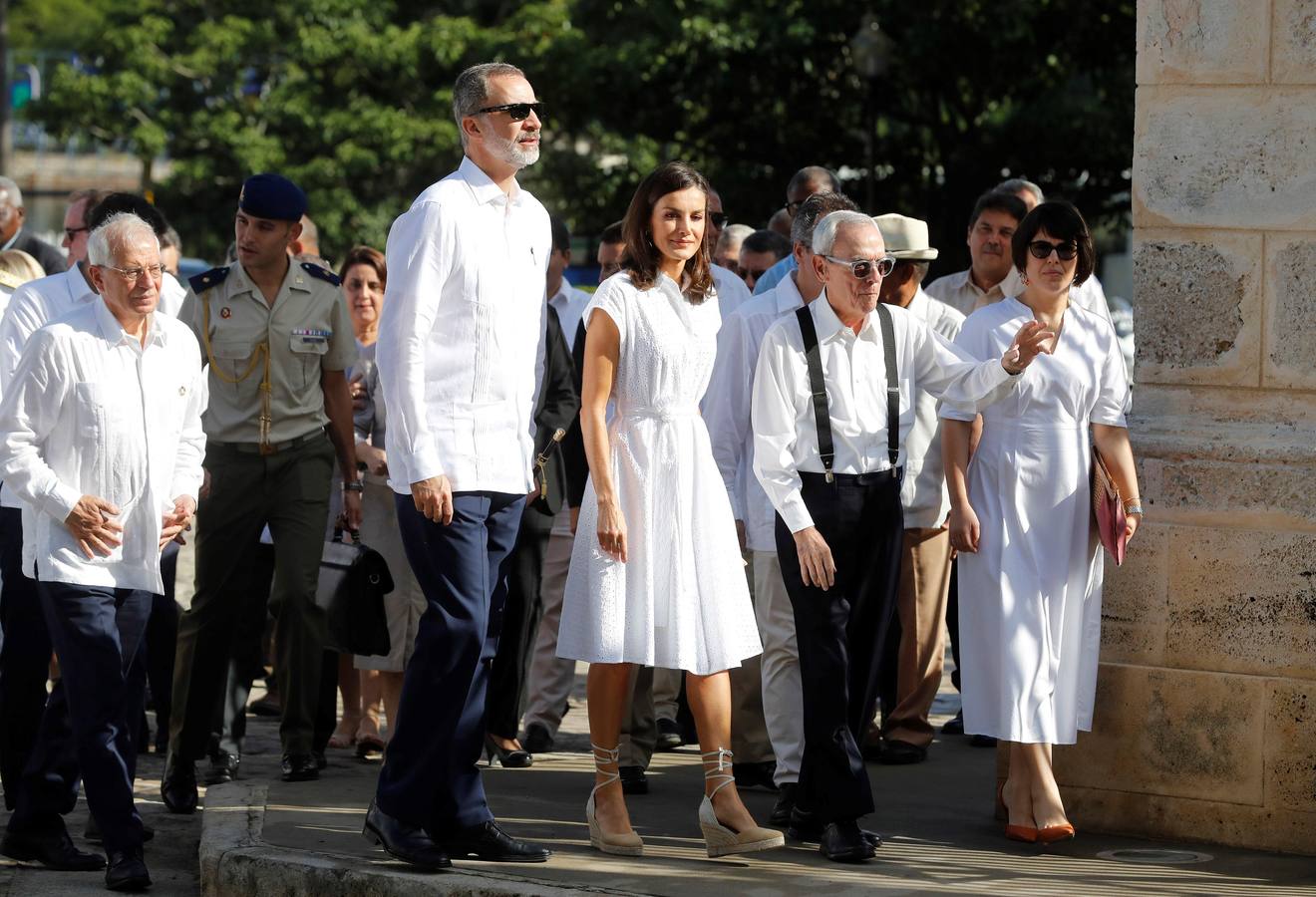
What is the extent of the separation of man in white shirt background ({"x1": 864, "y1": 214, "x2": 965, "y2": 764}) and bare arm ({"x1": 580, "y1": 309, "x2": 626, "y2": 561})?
72.6 inches

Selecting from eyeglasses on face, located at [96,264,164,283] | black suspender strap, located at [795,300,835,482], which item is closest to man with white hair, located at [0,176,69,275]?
eyeglasses on face, located at [96,264,164,283]

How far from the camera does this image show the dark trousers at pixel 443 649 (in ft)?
17.9

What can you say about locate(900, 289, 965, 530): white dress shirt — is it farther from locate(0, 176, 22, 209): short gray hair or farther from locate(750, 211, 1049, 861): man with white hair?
locate(0, 176, 22, 209): short gray hair

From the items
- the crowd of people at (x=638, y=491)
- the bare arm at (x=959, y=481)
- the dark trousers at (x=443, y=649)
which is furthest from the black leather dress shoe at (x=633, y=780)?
the bare arm at (x=959, y=481)

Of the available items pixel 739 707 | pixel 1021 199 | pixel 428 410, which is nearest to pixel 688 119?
pixel 1021 199

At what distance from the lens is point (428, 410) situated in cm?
546

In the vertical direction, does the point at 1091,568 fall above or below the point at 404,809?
above

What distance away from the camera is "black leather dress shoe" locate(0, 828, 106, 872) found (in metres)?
6.18

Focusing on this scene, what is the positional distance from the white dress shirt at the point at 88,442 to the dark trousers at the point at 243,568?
3.57 ft

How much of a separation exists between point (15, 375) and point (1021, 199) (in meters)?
4.16

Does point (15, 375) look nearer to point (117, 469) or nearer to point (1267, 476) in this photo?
point (117, 469)

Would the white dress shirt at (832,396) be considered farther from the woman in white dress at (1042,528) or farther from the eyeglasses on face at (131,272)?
the eyeglasses on face at (131,272)

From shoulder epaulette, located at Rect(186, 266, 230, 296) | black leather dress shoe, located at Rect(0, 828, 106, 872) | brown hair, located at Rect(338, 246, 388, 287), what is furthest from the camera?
brown hair, located at Rect(338, 246, 388, 287)

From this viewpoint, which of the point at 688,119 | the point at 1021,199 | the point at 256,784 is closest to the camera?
the point at 256,784
